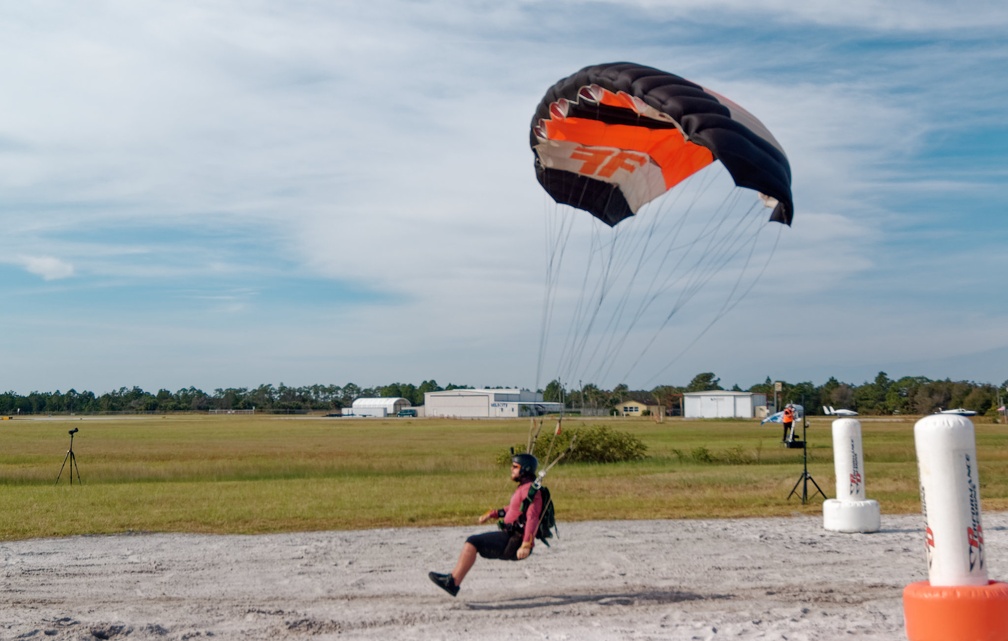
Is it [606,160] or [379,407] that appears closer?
[606,160]

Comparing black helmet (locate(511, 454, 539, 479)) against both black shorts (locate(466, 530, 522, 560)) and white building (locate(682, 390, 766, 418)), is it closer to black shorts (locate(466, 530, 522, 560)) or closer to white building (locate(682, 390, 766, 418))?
→ black shorts (locate(466, 530, 522, 560))

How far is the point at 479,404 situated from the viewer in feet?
432

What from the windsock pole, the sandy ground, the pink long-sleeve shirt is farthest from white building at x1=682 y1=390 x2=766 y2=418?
the windsock pole

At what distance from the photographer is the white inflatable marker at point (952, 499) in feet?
20.2

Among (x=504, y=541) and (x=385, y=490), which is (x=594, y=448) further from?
(x=504, y=541)

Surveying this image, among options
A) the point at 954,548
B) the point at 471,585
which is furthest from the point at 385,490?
the point at 954,548

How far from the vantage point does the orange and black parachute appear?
372 inches

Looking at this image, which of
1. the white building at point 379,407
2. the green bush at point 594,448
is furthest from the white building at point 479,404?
the green bush at point 594,448

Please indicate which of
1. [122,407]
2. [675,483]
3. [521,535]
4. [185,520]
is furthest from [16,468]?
[122,407]

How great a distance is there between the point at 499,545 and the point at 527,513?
1.36ft

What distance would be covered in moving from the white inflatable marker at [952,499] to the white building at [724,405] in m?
109

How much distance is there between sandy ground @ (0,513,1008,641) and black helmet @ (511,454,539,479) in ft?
4.07

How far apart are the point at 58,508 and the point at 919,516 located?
15.2 metres

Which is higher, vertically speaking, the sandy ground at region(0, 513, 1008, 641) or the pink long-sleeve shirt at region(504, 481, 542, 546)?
the pink long-sleeve shirt at region(504, 481, 542, 546)
